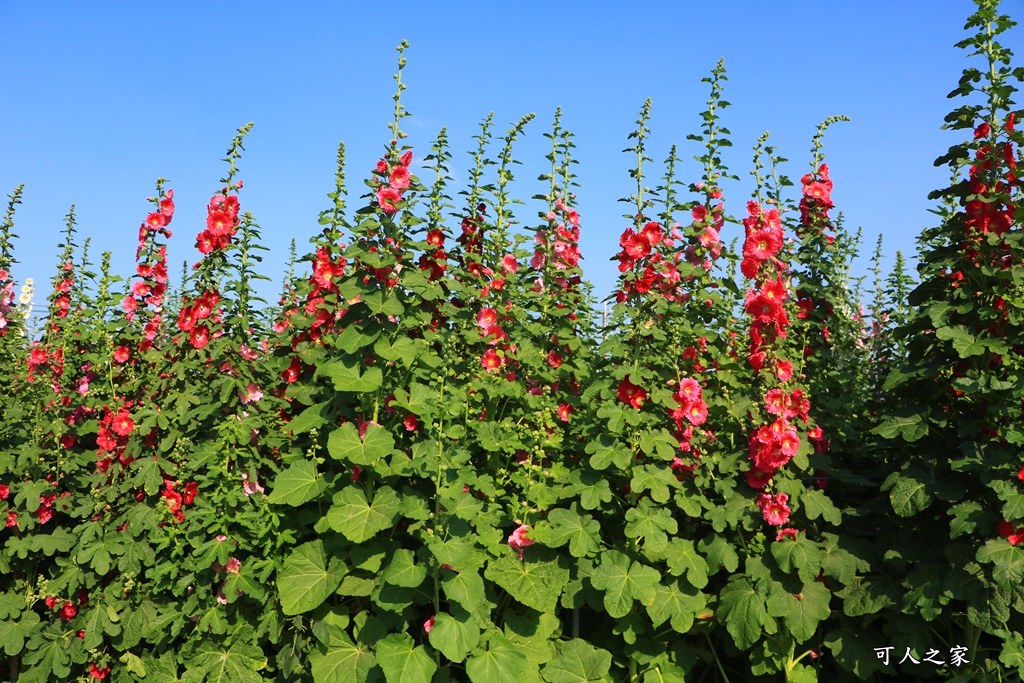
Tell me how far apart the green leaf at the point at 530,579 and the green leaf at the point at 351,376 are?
3.31 ft

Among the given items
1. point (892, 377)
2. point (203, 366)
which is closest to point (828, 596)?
point (892, 377)

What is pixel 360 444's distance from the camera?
11.7 ft

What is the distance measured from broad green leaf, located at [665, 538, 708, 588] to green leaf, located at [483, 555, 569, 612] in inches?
20.3

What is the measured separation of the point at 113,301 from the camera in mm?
4891

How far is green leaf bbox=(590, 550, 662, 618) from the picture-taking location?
3.50 m

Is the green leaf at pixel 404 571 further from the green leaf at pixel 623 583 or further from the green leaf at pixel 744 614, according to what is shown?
the green leaf at pixel 744 614

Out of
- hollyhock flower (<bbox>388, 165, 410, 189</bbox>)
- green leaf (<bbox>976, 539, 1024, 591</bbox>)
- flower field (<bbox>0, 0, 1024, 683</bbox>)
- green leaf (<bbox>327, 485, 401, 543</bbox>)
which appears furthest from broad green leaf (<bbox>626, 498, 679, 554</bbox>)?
hollyhock flower (<bbox>388, 165, 410, 189</bbox>)

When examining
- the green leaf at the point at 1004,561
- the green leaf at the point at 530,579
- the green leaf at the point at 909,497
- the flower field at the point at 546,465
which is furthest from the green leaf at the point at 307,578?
the green leaf at the point at 1004,561

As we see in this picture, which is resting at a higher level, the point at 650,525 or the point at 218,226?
the point at 218,226

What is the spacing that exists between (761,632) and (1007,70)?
276cm

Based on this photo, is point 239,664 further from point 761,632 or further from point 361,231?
point 761,632

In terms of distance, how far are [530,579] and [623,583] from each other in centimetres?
45

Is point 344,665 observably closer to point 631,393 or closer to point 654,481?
point 654,481

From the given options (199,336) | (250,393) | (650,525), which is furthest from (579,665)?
(199,336)
